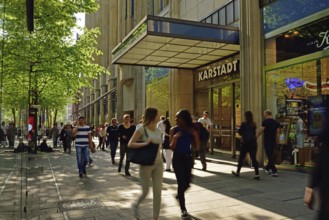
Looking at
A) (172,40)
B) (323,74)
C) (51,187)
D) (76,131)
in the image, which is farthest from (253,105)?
(51,187)

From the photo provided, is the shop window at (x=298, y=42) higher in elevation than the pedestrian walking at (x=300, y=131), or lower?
higher

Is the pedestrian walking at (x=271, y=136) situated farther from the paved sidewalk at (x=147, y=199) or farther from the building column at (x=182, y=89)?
the building column at (x=182, y=89)

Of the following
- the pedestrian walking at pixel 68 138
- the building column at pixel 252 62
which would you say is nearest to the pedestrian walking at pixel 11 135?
the pedestrian walking at pixel 68 138

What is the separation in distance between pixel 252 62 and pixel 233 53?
2.60 metres

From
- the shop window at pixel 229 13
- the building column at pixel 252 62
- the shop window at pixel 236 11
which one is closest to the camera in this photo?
the building column at pixel 252 62

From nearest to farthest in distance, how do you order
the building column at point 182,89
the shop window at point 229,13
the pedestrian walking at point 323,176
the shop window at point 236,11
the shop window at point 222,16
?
the pedestrian walking at point 323,176 < the shop window at point 236,11 < the shop window at point 229,13 < the shop window at point 222,16 < the building column at point 182,89

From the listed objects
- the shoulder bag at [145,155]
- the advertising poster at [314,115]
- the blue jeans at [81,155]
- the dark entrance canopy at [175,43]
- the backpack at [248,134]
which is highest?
the dark entrance canopy at [175,43]

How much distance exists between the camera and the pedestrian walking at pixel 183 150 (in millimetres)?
5197

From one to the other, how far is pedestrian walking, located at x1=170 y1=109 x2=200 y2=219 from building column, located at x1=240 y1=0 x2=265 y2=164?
596 cm

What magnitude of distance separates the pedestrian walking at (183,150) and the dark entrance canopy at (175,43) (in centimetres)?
583

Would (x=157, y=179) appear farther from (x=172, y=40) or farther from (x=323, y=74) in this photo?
(x=172, y=40)

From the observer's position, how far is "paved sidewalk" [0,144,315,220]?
5.35 m

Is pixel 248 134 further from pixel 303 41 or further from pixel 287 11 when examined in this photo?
pixel 287 11

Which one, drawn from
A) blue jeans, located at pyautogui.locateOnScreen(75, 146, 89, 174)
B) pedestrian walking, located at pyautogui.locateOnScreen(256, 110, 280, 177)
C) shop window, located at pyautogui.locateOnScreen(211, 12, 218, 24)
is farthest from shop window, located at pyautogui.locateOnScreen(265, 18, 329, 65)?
blue jeans, located at pyautogui.locateOnScreen(75, 146, 89, 174)
